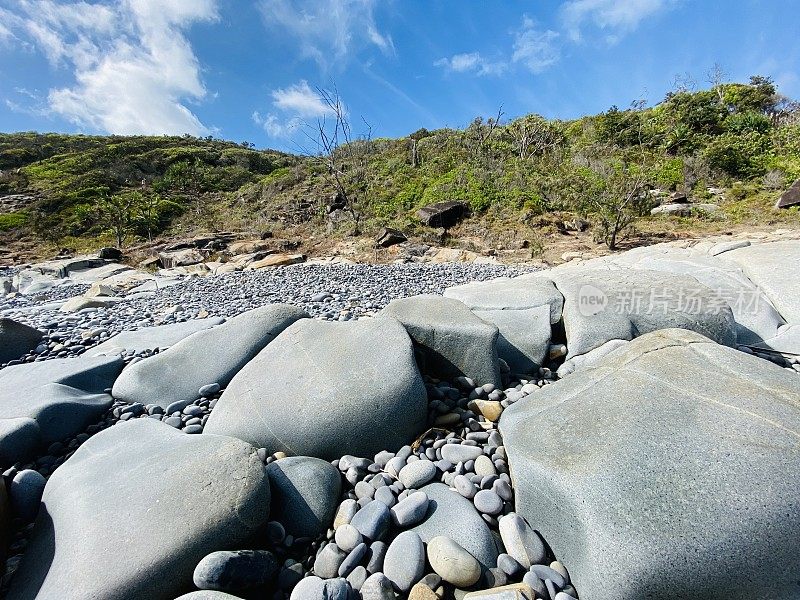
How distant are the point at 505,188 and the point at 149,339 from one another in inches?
492

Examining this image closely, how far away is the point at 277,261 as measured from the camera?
9.94 m

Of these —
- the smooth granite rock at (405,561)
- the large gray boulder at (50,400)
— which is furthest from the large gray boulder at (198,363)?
the smooth granite rock at (405,561)

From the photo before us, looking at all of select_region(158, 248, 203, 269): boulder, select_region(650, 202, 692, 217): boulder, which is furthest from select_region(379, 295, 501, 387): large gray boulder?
select_region(158, 248, 203, 269): boulder

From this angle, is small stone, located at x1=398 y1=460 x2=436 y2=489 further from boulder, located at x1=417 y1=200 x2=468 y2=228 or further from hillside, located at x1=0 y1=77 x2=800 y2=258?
boulder, located at x1=417 y1=200 x2=468 y2=228

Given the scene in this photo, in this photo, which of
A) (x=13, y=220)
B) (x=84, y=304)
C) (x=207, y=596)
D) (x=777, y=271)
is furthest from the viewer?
(x=13, y=220)

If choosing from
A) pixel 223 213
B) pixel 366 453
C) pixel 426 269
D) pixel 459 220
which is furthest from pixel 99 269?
pixel 366 453

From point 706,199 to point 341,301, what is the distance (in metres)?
12.8

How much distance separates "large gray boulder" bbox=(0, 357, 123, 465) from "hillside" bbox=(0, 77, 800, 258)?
8.65 meters

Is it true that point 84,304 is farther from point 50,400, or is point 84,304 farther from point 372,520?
point 372,520

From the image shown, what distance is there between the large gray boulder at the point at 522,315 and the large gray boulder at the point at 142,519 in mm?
1936

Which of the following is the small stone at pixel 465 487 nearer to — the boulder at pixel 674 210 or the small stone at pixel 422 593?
the small stone at pixel 422 593

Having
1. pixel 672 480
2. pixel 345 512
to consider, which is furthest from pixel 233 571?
pixel 672 480

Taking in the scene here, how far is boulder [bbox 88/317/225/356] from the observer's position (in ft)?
11.0

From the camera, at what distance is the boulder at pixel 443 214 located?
11.9 meters
